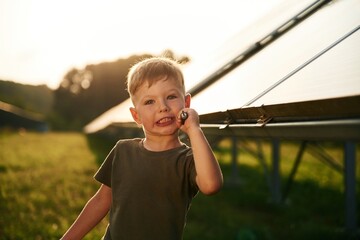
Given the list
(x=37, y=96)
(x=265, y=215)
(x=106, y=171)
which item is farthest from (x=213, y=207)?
(x=37, y=96)

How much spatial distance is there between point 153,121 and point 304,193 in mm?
6340

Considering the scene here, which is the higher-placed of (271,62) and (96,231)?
(271,62)

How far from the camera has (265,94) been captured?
87.4 inches

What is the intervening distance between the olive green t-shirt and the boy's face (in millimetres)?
113

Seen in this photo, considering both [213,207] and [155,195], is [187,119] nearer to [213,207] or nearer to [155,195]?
[155,195]

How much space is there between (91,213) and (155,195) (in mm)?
531

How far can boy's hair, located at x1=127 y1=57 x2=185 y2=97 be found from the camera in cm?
199

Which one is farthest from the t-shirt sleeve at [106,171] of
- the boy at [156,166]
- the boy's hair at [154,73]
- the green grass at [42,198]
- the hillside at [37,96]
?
the hillside at [37,96]

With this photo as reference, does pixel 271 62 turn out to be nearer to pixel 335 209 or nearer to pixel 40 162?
pixel 335 209

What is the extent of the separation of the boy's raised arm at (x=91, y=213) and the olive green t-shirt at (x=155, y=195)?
0.89ft

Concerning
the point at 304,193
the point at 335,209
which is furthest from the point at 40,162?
the point at 335,209

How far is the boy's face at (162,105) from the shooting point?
1955 mm

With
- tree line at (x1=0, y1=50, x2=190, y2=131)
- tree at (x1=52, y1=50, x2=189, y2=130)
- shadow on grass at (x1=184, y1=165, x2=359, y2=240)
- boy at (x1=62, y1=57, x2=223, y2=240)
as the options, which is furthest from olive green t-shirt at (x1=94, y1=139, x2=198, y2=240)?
tree at (x1=52, y1=50, x2=189, y2=130)

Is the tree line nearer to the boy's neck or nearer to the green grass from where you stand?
the green grass
